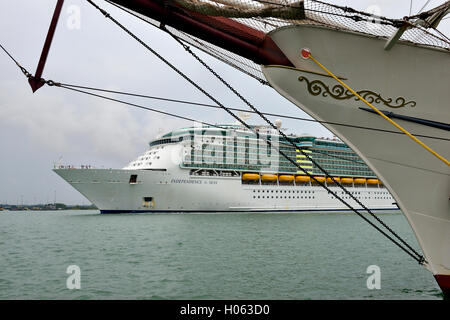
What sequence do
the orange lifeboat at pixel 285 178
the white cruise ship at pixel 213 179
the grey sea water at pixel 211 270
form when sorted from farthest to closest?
1. the orange lifeboat at pixel 285 178
2. the white cruise ship at pixel 213 179
3. the grey sea water at pixel 211 270

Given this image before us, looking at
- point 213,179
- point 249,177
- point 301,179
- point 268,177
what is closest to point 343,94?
point 213,179

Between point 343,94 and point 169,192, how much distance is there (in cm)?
3140

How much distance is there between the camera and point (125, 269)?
9078 millimetres

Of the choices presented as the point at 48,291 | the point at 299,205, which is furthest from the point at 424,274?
the point at 299,205

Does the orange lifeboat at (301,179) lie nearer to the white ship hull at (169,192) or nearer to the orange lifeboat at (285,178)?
the orange lifeboat at (285,178)

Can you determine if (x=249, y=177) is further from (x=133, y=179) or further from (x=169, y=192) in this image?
(x=133, y=179)

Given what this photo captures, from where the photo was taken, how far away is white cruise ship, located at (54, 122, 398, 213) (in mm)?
34125

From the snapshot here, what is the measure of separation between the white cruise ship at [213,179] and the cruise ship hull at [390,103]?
2443cm

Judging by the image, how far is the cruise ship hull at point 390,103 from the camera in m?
4.98

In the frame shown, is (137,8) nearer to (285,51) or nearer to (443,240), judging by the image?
(285,51)

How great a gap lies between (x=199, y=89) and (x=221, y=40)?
77 centimetres

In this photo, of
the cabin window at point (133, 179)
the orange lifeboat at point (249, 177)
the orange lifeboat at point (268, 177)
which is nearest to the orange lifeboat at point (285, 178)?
the orange lifeboat at point (268, 177)

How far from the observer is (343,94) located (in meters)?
5.09
